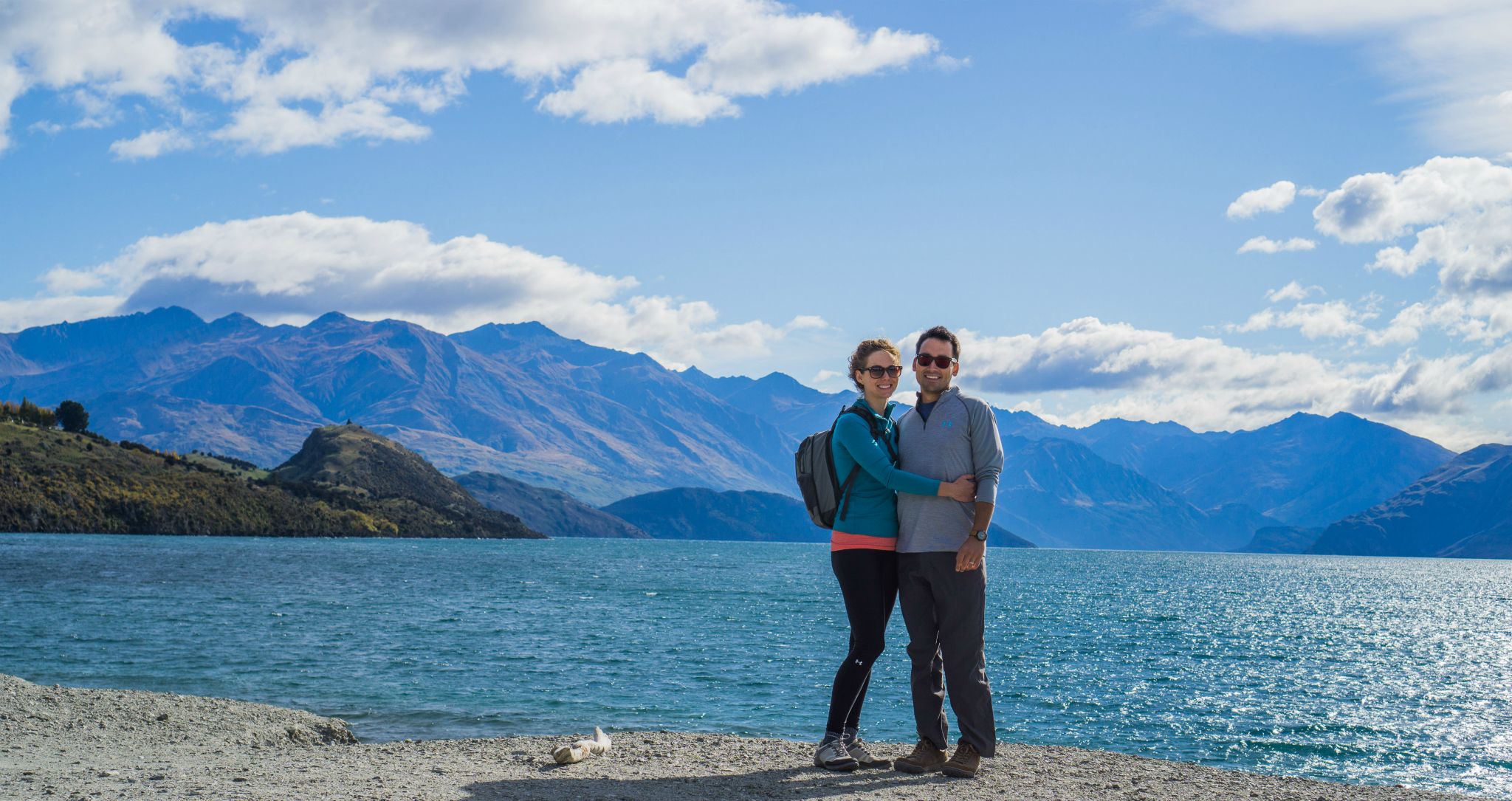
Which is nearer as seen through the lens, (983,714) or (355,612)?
(983,714)

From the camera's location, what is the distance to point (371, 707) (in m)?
25.5

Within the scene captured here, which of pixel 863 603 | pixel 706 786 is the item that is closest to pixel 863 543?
pixel 863 603

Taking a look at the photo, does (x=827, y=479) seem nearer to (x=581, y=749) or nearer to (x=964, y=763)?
(x=964, y=763)

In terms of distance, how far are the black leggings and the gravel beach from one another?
39.9 inches

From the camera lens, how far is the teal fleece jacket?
34.3 feet

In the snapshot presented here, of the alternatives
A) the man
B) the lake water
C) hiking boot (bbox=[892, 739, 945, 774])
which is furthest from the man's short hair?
the lake water

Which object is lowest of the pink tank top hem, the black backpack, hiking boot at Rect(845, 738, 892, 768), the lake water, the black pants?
the lake water

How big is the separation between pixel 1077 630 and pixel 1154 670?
18.4 metres

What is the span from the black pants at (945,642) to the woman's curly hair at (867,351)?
2015mm

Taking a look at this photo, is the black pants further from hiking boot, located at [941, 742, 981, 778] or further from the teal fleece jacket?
the teal fleece jacket

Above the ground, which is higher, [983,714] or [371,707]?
[983,714]

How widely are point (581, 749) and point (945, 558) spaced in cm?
492

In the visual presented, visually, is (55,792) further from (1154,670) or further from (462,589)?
(462,589)

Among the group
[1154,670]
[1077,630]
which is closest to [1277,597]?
[1077,630]
